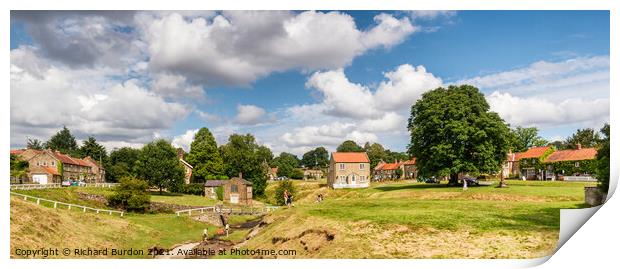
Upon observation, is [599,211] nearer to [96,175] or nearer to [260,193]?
[260,193]

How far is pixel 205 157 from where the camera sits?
63.6 meters

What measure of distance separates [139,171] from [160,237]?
2623 cm

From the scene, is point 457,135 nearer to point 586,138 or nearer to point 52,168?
point 586,138

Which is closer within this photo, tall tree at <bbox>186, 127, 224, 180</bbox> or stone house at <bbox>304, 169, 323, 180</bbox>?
tall tree at <bbox>186, 127, 224, 180</bbox>

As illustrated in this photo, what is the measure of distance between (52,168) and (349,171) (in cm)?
4307

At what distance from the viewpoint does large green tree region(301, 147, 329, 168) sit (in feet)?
449

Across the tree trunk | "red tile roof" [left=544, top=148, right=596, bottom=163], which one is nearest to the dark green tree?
the tree trunk

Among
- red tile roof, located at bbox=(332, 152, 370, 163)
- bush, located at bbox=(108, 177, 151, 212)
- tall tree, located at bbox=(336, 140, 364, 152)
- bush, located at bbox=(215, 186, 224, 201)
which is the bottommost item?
bush, located at bbox=(215, 186, 224, 201)

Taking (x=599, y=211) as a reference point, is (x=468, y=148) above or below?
above

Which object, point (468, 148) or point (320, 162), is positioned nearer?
point (468, 148)

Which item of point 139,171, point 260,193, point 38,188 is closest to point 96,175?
point 139,171

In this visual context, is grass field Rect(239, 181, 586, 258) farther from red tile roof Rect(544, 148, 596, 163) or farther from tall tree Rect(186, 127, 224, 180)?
tall tree Rect(186, 127, 224, 180)

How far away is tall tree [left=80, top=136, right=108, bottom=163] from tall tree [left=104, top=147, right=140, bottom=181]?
3639 millimetres
